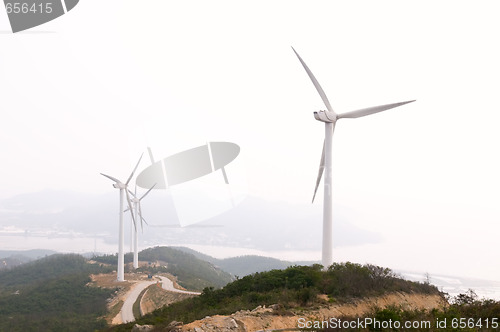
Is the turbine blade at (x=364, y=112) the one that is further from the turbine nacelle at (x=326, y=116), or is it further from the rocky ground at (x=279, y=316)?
the rocky ground at (x=279, y=316)

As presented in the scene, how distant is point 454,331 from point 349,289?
919 cm

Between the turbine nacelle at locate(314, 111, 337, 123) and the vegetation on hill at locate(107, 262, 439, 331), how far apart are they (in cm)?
1170

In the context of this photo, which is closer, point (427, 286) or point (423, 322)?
point (423, 322)

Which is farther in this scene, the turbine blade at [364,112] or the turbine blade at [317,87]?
the turbine blade at [317,87]

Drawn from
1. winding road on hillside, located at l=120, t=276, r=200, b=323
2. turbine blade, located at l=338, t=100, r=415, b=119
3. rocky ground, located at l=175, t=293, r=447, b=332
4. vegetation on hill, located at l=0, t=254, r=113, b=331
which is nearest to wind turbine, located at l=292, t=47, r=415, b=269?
turbine blade, located at l=338, t=100, r=415, b=119

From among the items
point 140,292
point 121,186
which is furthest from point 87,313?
point 121,186

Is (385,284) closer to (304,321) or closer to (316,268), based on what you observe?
(316,268)

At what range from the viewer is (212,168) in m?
55.3

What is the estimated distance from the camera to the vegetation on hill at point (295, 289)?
24328mm

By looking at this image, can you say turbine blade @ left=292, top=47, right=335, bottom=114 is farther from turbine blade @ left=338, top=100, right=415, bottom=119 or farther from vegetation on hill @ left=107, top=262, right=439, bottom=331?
vegetation on hill @ left=107, top=262, right=439, bottom=331

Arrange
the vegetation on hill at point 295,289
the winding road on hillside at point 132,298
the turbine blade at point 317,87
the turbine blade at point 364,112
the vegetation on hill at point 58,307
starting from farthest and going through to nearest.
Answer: the vegetation on hill at point 58,307
the winding road on hillside at point 132,298
the turbine blade at point 317,87
the turbine blade at point 364,112
the vegetation on hill at point 295,289

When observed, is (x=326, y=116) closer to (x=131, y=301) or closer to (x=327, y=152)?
(x=327, y=152)

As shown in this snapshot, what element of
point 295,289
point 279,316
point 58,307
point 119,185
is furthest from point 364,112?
point 58,307

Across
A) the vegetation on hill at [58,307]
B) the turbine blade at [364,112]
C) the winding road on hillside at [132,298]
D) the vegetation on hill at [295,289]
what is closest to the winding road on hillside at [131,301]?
the winding road on hillside at [132,298]
